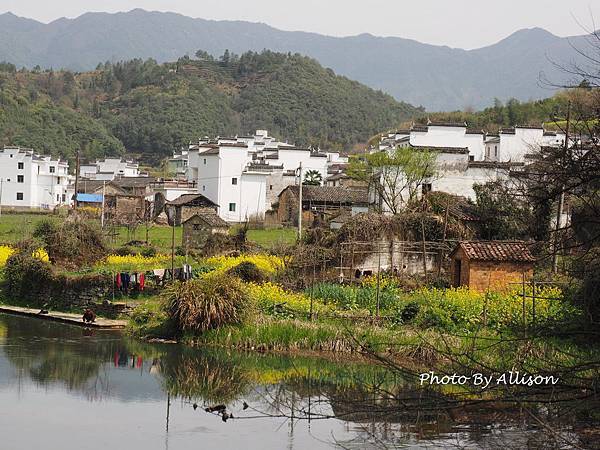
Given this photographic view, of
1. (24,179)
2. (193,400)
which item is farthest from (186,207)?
(193,400)

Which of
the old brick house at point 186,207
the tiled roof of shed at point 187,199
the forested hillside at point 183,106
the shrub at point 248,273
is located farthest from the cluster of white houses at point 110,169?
the shrub at point 248,273

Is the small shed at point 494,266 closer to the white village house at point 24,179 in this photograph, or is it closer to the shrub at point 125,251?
the shrub at point 125,251

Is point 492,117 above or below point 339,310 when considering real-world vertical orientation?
above

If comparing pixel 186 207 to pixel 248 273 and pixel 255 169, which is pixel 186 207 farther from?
pixel 248 273

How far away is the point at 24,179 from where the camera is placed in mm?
78000

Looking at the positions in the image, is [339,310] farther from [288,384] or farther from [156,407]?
[156,407]

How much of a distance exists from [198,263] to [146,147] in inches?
3576

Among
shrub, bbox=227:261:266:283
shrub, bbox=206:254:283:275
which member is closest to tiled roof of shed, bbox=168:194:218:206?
shrub, bbox=206:254:283:275

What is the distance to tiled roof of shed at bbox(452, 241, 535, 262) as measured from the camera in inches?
982

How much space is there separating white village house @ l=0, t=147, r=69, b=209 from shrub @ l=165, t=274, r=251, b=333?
57.0m

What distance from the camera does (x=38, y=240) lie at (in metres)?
33.3

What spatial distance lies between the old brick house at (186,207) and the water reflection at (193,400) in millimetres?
33235

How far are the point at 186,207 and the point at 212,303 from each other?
36438mm

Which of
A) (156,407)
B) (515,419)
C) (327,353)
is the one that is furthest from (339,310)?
(515,419)
